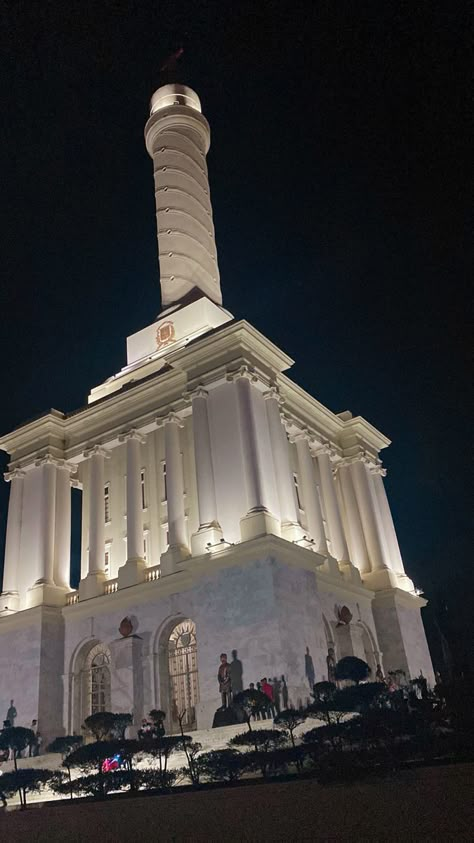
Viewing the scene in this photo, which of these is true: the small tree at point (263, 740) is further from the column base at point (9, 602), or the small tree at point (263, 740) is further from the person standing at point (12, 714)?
→ the column base at point (9, 602)

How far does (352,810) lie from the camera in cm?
1274

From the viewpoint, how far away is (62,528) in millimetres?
36344

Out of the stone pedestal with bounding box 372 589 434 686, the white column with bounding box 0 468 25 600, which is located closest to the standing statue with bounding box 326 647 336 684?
the stone pedestal with bounding box 372 589 434 686

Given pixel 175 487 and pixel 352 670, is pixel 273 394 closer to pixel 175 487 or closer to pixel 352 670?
pixel 175 487

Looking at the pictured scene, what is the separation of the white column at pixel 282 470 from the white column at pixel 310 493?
3105mm

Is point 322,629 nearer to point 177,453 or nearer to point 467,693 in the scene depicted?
point 177,453

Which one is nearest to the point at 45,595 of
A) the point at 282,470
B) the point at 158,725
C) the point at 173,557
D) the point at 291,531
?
the point at 173,557

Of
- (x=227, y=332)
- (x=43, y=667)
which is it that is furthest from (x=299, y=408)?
(x=43, y=667)

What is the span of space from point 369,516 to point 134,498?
520 inches

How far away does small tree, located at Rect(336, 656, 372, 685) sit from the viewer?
867 inches

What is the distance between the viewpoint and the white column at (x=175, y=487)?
31.3 metres

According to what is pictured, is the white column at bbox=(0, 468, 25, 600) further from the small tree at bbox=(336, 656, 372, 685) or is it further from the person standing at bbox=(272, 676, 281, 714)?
the small tree at bbox=(336, 656, 372, 685)

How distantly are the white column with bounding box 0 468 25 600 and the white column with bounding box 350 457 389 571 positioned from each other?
18.0 m

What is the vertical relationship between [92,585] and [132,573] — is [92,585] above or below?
above
